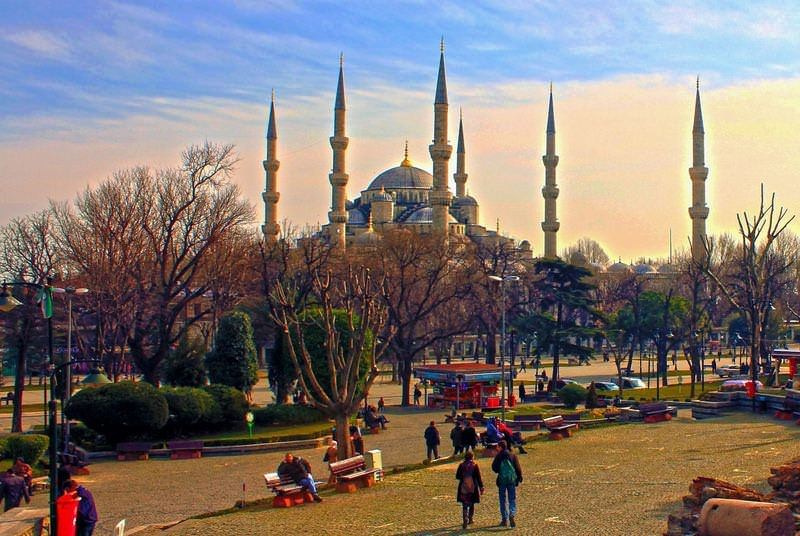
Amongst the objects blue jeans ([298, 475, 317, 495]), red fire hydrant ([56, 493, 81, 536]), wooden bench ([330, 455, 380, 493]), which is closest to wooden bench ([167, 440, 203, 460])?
wooden bench ([330, 455, 380, 493])

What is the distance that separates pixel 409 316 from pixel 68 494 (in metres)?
29.8

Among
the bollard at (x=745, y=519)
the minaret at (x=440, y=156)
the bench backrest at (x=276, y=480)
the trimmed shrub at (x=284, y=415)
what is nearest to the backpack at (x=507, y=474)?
the bollard at (x=745, y=519)

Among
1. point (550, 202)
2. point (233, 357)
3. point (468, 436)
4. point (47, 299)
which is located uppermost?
point (550, 202)

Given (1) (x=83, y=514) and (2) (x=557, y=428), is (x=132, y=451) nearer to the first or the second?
(2) (x=557, y=428)

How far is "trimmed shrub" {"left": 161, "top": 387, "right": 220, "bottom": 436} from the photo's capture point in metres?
25.6

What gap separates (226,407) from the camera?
27109 millimetres

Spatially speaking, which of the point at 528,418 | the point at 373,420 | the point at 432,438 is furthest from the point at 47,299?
the point at 528,418

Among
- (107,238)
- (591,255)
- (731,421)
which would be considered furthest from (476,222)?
(731,421)

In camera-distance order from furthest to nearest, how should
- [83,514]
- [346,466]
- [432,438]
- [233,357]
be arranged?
[233,357]
[432,438]
[346,466]
[83,514]

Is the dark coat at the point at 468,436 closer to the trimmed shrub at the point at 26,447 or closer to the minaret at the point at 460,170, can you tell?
the trimmed shrub at the point at 26,447

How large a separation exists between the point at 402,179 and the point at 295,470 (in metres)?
90.2

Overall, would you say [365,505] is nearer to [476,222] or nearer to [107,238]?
[107,238]

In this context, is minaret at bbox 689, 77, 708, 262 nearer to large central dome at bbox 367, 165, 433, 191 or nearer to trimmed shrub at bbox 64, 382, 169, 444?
large central dome at bbox 367, 165, 433, 191

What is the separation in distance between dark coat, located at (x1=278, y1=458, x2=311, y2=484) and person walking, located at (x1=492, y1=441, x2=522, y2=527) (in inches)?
148
